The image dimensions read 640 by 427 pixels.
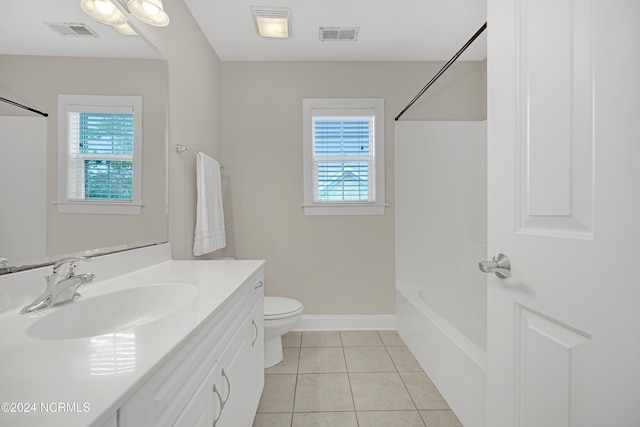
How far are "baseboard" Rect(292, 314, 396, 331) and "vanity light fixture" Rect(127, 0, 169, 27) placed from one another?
7.62ft

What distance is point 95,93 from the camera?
1.08 m

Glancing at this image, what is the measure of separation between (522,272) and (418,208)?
191 centimetres

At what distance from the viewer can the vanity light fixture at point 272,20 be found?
78.3 inches

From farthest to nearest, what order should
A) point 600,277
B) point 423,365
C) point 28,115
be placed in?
point 423,365 < point 28,115 < point 600,277

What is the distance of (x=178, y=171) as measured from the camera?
1.79 meters

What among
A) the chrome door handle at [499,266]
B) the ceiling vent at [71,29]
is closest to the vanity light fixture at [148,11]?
the ceiling vent at [71,29]

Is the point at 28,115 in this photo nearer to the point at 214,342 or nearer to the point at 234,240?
the point at 214,342

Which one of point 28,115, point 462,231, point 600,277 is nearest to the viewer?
point 600,277

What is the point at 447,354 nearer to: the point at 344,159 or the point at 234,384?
the point at 234,384

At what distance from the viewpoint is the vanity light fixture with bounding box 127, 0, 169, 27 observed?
1.33 meters

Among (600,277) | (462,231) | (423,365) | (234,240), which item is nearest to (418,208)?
(462,231)

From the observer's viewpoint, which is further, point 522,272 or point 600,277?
point 522,272

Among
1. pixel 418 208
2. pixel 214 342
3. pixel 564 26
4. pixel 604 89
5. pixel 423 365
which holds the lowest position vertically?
pixel 423 365

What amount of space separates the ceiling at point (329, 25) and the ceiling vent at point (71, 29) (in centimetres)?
1
